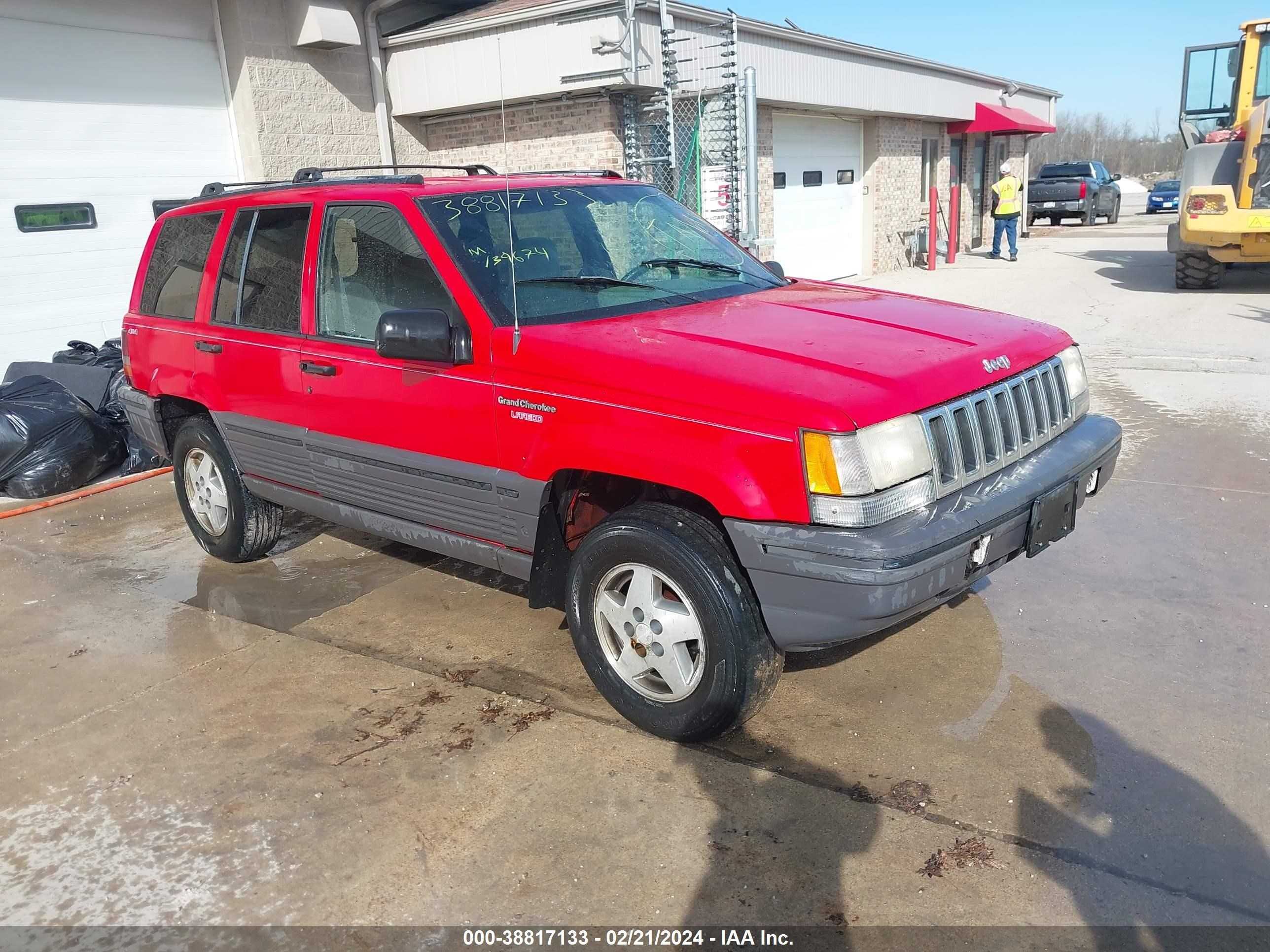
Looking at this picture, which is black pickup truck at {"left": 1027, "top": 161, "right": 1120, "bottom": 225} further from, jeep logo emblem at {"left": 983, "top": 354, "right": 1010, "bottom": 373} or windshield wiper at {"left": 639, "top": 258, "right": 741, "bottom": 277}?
jeep logo emblem at {"left": 983, "top": 354, "right": 1010, "bottom": 373}

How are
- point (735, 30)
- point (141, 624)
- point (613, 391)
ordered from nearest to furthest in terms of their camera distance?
1. point (613, 391)
2. point (141, 624)
3. point (735, 30)

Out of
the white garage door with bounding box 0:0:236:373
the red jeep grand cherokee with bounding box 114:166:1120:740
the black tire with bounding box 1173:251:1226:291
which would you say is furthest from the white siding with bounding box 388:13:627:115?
the black tire with bounding box 1173:251:1226:291

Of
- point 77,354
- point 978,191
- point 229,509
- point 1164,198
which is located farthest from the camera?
point 1164,198

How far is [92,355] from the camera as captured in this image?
27.7 feet

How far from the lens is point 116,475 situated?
297 inches

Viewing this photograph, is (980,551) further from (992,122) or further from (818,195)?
(992,122)

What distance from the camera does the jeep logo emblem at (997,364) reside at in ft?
11.2

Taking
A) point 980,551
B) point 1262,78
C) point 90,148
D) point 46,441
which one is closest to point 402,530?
point 980,551

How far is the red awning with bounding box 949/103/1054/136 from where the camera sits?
68.1ft

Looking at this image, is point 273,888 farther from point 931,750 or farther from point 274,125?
point 274,125

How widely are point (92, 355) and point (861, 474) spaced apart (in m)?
7.67

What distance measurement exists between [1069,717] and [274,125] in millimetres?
9899

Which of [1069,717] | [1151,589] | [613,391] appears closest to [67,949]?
[613,391]

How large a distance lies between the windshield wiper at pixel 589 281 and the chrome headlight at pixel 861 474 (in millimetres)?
1387
